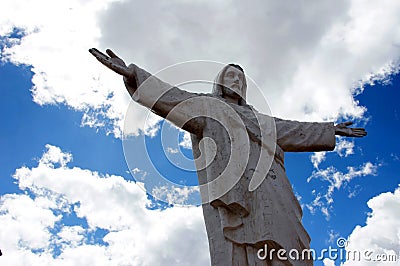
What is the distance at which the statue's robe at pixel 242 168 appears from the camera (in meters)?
6.61

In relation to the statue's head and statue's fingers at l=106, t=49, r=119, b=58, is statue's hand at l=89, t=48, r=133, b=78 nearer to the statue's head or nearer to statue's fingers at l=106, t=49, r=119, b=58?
statue's fingers at l=106, t=49, r=119, b=58

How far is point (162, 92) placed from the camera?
7.60m

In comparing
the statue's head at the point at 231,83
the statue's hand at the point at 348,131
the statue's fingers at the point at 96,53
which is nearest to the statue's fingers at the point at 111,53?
the statue's fingers at the point at 96,53

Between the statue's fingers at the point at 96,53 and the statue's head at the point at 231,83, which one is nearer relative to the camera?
the statue's fingers at the point at 96,53

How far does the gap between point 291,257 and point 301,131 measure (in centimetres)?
234

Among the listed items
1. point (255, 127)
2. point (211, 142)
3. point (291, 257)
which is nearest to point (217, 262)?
point (291, 257)

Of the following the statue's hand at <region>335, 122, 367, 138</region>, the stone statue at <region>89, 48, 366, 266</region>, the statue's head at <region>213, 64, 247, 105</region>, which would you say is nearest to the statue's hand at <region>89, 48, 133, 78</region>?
the stone statue at <region>89, 48, 366, 266</region>

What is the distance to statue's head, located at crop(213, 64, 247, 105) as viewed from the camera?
8.40 m

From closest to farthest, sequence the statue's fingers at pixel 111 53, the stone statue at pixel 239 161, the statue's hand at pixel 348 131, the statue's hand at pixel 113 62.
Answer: the stone statue at pixel 239 161 → the statue's hand at pixel 113 62 → the statue's fingers at pixel 111 53 → the statue's hand at pixel 348 131

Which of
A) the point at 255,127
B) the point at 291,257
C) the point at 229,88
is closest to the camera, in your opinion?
the point at 291,257

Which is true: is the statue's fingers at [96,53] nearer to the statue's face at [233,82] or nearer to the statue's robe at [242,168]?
the statue's robe at [242,168]

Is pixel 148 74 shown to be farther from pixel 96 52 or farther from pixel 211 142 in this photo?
pixel 211 142

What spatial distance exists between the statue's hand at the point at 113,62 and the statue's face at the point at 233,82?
175 centimetres

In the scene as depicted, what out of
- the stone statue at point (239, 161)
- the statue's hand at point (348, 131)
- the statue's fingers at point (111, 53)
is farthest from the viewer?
the statue's hand at point (348, 131)
